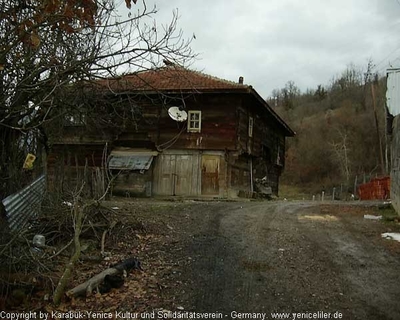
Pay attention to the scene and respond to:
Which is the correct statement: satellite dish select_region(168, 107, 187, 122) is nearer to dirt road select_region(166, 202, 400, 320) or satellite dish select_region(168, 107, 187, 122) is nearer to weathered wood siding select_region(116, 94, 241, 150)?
weathered wood siding select_region(116, 94, 241, 150)

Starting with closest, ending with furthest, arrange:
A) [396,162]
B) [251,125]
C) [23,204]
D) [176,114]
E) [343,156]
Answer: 1. [23,204]
2. [396,162]
3. [176,114]
4. [251,125]
5. [343,156]

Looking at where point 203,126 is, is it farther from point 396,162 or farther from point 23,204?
point 23,204

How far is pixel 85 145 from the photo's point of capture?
22656mm

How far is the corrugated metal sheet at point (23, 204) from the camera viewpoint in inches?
308

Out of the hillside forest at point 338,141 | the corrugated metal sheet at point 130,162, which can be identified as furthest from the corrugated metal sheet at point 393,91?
the hillside forest at point 338,141

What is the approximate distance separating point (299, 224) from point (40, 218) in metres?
6.17

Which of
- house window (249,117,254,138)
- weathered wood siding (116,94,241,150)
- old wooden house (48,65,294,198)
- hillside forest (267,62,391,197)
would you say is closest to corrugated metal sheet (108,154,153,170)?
old wooden house (48,65,294,198)

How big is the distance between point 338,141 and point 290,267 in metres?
61.1

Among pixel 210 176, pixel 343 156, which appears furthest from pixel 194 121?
pixel 343 156

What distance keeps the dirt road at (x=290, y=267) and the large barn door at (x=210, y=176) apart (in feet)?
31.5

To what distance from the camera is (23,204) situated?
8.42 m

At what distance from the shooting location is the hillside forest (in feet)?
186

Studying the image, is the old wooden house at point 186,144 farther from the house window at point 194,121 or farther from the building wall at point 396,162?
the building wall at point 396,162

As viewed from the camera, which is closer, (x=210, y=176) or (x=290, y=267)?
(x=290, y=267)
